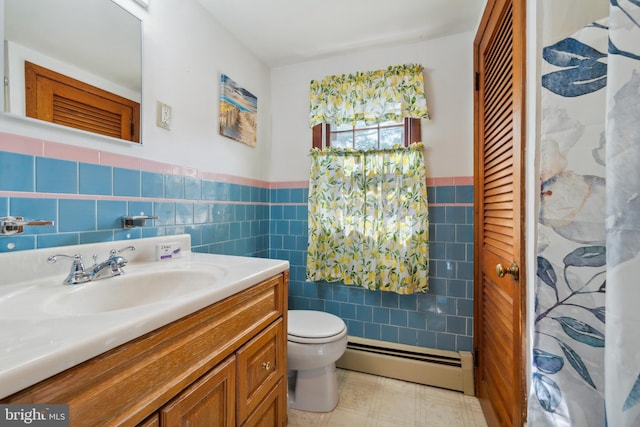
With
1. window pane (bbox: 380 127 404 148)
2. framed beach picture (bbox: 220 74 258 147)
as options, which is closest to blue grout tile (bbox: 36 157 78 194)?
framed beach picture (bbox: 220 74 258 147)

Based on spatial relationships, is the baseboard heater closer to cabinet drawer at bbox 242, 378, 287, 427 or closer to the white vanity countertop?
cabinet drawer at bbox 242, 378, 287, 427

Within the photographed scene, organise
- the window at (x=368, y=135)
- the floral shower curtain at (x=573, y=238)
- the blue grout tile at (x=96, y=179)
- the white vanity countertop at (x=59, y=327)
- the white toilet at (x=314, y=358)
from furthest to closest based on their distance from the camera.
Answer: the window at (x=368, y=135) → the white toilet at (x=314, y=358) → the blue grout tile at (x=96, y=179) → the floral shower curtain at (x=573, y=238) → the white vanity countertop at (x=59, y=327)

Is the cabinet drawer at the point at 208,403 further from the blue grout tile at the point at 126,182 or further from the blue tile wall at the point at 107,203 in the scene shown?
the blue grout tile at the point at 126,182

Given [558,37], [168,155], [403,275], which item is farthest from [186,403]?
[403,275]

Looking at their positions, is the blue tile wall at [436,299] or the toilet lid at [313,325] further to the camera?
the blue tile wall at [436,299]

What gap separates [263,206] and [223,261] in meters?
0.93

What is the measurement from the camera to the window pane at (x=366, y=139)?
1.84 m

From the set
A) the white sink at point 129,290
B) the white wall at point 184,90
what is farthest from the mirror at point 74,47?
the white sink at point 129,290

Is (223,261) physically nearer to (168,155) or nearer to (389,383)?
(168,155)

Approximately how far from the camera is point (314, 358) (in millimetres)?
1377

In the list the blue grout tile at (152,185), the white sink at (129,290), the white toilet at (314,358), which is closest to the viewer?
the white sink at (129,290)

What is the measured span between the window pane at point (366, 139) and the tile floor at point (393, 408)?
1.51 m

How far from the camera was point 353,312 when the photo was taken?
6.19 feet

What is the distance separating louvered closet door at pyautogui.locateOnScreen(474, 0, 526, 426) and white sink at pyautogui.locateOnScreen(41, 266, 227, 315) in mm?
1026
